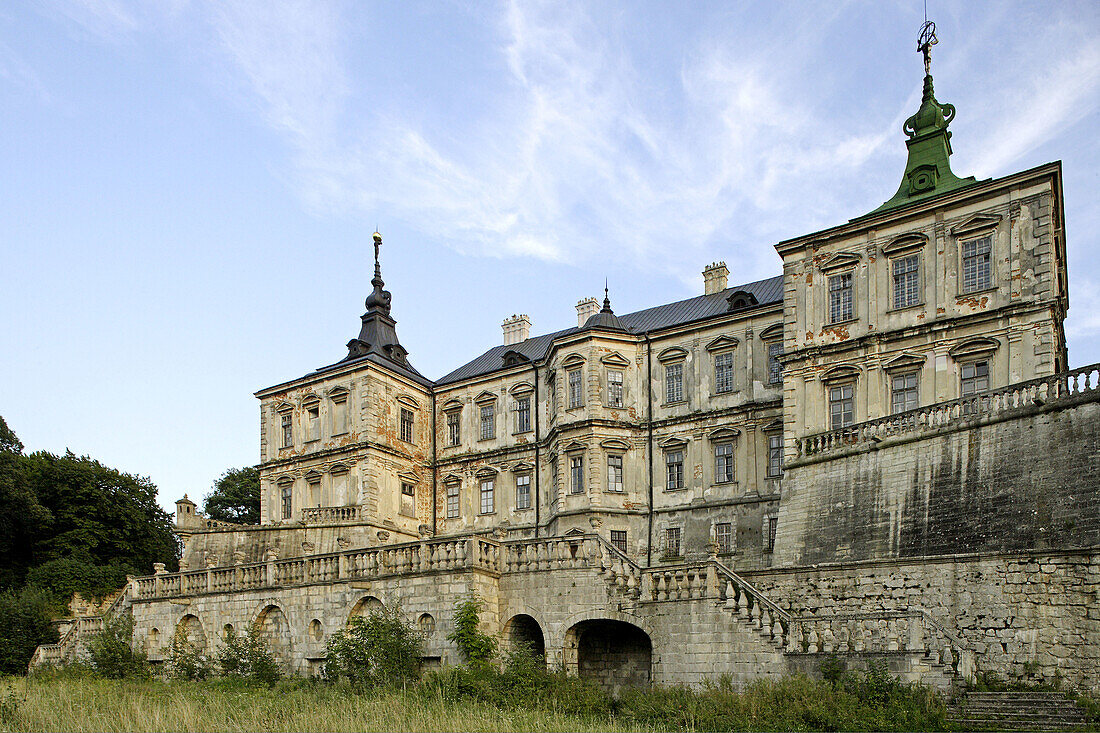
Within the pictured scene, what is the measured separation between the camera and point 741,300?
3741 cm

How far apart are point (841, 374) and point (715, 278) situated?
1316 cm

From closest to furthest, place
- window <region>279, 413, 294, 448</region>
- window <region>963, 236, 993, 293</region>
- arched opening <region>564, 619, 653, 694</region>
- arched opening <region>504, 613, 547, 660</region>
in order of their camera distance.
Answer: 1. arched opening <region>564, 619, 653, 694</region>
2. arched opening <region>504, 613, 547, 660</region>
3. window <region>963, 236, 993, 293</region>
4. window <region>279, 413, 294, 448</region>

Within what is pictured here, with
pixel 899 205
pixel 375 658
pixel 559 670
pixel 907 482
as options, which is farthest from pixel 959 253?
pixel 375 658

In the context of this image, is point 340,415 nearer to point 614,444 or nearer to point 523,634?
point 614,444

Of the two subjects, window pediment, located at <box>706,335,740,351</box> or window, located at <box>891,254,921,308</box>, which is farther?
window pediment, located at <box>706,335,740,351</box>

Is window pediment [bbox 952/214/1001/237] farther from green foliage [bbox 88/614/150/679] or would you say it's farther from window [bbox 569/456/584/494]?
green foliage [bbox 88/614/150/679]

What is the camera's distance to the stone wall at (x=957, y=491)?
21.8 meters

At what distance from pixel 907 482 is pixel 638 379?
14394 mm

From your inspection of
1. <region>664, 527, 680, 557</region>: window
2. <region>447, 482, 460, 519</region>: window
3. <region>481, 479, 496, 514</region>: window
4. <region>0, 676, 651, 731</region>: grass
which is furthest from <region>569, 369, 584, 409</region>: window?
<region>0, 676, 651, 731</region>: grass

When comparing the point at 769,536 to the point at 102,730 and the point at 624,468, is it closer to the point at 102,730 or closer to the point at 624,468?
the point at 624,468

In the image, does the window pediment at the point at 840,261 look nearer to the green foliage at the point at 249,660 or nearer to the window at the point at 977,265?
the window at the point at 977,265

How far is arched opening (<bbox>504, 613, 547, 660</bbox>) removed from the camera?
74.1ft

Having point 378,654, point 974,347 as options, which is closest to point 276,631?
point 378,654

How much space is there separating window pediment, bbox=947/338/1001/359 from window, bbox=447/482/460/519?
21797mm
